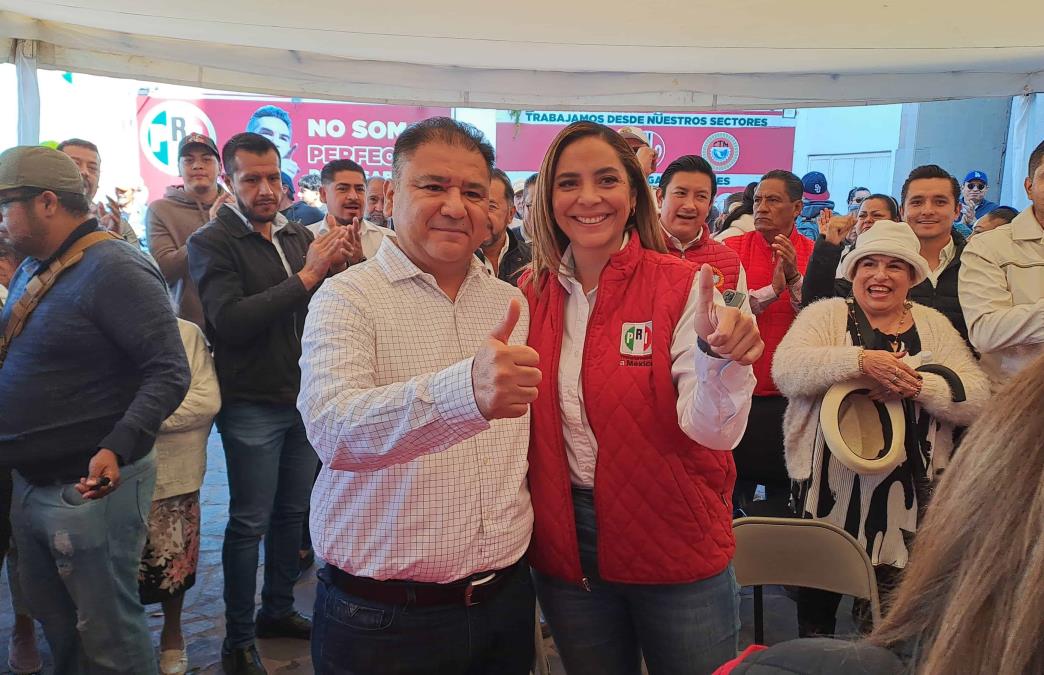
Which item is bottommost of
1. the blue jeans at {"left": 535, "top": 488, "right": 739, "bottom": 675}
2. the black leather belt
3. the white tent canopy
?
the blue jeans at {"left": 535, "top": 488, "right": 739, "bottom": 675}

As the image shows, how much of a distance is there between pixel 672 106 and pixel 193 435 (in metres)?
4.94

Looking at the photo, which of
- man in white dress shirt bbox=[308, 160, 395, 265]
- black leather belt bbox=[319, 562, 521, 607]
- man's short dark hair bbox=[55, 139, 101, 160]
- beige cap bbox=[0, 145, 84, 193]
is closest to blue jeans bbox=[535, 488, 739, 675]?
black leather belt bbox=[319, 562, 521, 607]

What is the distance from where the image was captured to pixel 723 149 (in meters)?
11.2

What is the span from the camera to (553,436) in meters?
1.49

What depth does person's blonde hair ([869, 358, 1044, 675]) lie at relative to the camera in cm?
56

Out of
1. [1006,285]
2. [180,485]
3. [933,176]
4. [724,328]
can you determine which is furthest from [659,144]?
[724,328]

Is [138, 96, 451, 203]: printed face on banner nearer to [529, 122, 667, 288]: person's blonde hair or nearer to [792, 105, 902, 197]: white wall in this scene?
[792, 105, 902, 197]: white wall

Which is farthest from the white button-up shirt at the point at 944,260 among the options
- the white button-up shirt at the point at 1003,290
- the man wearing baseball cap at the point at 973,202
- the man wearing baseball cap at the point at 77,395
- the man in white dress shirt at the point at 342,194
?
the man wearing baseball cap at the point at 973,202

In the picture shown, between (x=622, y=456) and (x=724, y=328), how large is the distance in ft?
1.29

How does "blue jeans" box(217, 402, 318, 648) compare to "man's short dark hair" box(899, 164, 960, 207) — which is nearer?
"blue jeans" box(217, 402, 318, 648)

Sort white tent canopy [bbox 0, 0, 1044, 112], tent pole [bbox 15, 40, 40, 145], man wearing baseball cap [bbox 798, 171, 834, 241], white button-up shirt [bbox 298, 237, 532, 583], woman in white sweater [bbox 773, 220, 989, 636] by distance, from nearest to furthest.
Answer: white button-up shirt [bbox 298, 237, 532, 583] < woman in white sweater [bbox 773, 220, 989, 636] < tent pole [bbox 15, 40, 40, 145] < white tent canopy [bbox 0, 0, 1044, 112] < man wearing baseball cap [bbox 798, 171, 834, 241]

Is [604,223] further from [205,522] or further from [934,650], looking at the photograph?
[205,522]

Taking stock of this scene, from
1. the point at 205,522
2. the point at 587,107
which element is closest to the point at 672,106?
the point at 587,107

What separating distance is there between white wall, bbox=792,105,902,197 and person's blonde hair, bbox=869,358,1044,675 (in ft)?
38.1
